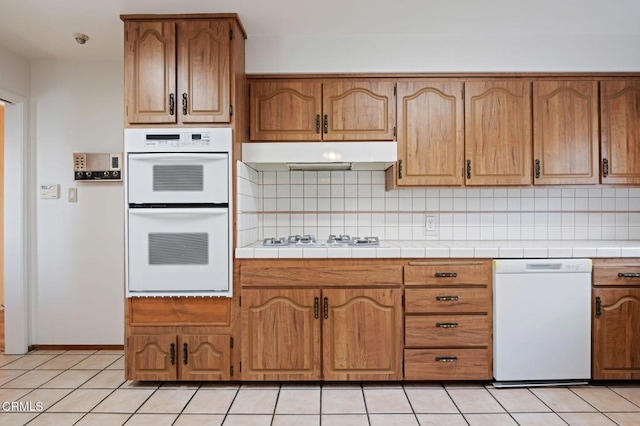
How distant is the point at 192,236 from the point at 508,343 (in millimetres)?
2025

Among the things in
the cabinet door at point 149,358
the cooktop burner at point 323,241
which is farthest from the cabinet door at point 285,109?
the cabinet door at point 149,358

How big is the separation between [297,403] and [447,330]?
3.27ft

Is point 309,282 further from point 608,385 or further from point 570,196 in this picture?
point 570,196

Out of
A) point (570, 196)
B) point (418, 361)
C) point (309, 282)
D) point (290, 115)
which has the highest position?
point (290, 115)

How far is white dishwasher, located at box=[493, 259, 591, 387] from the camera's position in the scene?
2.53 metres

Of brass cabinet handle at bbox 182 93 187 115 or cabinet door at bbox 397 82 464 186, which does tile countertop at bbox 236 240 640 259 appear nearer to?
cabinet door at bbox 397 82 464 186

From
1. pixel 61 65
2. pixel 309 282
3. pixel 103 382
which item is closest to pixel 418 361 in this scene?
pixel 309 282

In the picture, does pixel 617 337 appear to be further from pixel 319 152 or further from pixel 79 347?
pixel 79 347

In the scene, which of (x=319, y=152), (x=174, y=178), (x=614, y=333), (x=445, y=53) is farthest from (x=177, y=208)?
(x=614, y=333)

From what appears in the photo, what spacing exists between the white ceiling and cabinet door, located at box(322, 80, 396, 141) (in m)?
0.36

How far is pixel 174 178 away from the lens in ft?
8.23

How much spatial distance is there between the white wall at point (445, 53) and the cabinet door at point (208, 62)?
35 cm

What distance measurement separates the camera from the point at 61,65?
329cm

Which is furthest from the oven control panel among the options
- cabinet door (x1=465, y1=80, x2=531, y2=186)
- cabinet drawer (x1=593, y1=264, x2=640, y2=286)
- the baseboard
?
cabinet drawer (x1=593, y1=264, x2=640, y2=286)
